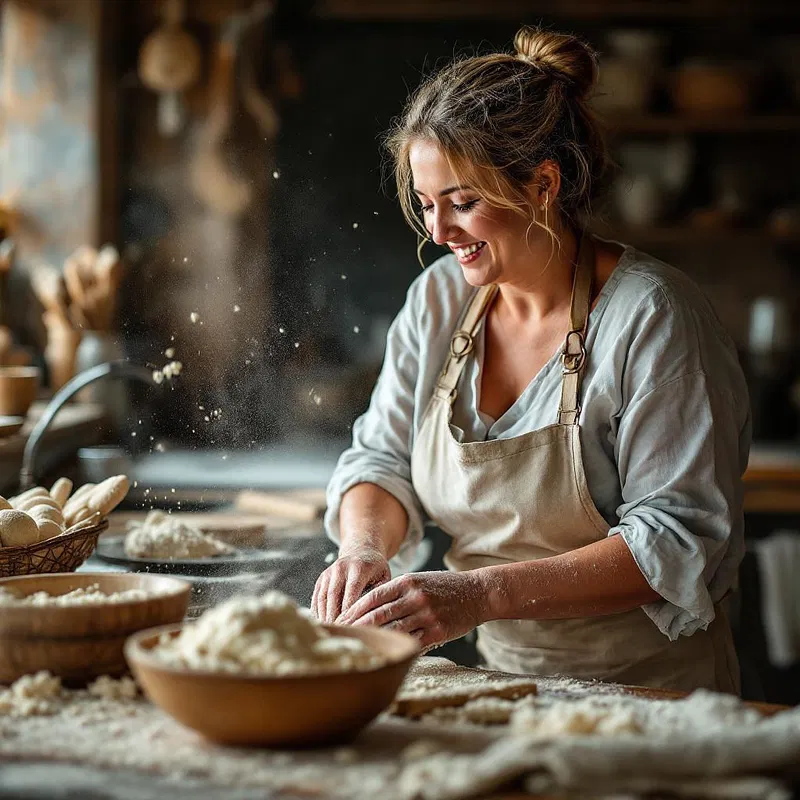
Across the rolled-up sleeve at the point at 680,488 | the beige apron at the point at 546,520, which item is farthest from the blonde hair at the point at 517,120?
the rolled-up sleeve at the point at 680,488

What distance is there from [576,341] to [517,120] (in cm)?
33

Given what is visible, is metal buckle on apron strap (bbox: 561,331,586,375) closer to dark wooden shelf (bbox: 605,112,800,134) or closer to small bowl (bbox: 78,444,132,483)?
small bowl (bbox: 78,444,132,483)

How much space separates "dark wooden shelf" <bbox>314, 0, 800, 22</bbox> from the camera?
3.85 metres

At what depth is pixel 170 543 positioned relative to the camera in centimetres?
182

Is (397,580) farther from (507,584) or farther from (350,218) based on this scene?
(350,218)

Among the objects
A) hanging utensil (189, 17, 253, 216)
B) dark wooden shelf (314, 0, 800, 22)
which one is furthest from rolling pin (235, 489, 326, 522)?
dark wooden shelf (314, 0, 800, 22)

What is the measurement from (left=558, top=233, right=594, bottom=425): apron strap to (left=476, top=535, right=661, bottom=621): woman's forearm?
21 centimetres

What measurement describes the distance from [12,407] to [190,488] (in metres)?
0.40

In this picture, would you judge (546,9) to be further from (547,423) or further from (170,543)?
(170,543)

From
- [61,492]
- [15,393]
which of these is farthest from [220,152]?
[61,492]

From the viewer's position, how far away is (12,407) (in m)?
2.21

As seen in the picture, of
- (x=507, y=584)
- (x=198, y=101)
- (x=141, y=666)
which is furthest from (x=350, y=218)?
(x=141, y=666)

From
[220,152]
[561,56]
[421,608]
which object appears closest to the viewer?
[421,608]

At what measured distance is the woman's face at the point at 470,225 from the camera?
1.62 meters
